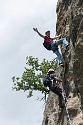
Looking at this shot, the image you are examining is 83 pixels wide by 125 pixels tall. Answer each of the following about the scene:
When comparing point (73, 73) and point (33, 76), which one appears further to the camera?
point (33, 76)

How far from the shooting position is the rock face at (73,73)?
49.3ft

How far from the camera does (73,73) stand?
15.4 metres

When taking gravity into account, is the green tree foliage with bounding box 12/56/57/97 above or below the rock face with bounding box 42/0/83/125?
above

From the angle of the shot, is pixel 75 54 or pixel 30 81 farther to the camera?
pixel 30 81

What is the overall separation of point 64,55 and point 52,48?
96 centimetres

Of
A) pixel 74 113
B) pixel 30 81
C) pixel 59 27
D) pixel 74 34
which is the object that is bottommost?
pixel 74 113

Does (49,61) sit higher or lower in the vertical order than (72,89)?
higher

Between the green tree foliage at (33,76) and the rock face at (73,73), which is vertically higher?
the green tree foliage at (33,76)

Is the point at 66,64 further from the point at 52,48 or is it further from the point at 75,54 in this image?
the point at 75,54

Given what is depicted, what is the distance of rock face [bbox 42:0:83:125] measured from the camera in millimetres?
15039

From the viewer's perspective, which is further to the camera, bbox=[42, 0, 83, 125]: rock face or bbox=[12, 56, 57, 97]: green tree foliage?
bbox=[12, 56, 57, 97]: green tree foliage

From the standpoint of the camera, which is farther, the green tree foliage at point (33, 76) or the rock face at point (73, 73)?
the green tree foliage at point (33, 76)

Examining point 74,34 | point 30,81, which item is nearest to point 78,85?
point 74,34

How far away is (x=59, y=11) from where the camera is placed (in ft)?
69.4
